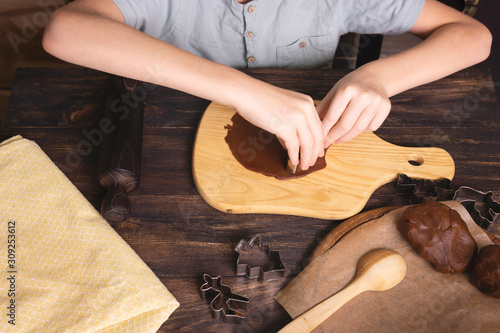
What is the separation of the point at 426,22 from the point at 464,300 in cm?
70

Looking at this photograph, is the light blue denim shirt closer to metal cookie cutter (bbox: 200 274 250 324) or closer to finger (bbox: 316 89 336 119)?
finger (bbox: 316 89 336 119)

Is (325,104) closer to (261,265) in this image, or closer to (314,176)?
(314,176)

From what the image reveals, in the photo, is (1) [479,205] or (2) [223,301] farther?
(1) [479,205]

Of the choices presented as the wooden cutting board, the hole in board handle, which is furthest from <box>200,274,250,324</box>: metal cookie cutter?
the hole in board handle

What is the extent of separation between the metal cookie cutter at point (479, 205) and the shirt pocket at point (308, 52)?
53 centimetres

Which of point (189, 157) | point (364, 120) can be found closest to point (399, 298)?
point (364, 120)

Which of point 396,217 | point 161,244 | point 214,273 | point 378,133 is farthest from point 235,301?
point 378,133

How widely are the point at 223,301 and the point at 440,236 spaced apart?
0.42m

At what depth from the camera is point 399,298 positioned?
0.71 m

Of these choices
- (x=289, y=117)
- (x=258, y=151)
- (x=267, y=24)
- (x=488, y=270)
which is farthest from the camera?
(x=267, y=24)

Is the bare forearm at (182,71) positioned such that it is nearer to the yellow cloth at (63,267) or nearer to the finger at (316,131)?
the finger at (316,131)

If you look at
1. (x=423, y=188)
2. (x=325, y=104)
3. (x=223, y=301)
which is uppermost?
(x=325, y=104)

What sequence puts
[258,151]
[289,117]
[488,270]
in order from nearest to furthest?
1. [488,270]
2. [289,117]
3. [258,151]

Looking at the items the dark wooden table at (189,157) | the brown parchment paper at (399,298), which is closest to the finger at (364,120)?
the dark wooden table at (189,157)
